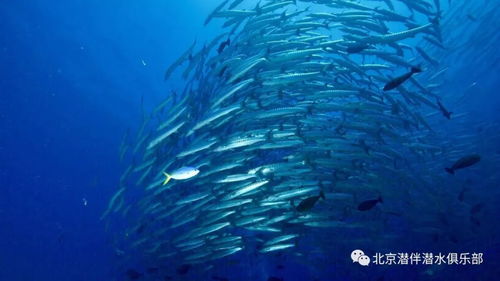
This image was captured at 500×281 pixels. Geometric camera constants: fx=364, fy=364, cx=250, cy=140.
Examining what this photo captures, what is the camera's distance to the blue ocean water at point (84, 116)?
47.9 feet

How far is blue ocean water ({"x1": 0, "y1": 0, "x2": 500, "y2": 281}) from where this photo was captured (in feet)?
47.9

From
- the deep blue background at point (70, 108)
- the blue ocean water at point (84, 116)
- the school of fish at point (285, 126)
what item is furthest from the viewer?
the deep blue background at point (70, 108)

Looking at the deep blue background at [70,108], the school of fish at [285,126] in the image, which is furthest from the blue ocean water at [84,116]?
the school of fish at [285,126]

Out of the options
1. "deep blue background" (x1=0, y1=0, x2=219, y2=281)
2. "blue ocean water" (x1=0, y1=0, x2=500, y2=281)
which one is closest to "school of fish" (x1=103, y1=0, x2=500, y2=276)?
"blue ocean water" (x1=0, y1=0, x2=500, y2=281)

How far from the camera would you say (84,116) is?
24453 millimetres

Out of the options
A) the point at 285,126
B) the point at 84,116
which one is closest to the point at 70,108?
the point at 84,116

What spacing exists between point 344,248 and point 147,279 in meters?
6.04

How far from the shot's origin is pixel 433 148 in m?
7.49

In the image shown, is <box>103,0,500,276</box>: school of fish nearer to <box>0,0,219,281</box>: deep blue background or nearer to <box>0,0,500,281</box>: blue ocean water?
<box>0,0,500,281</box>: blue ocean water

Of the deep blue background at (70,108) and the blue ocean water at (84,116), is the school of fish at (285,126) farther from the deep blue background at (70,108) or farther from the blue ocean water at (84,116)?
the deep blue background at (70,108)

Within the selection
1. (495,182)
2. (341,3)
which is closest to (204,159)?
(341,3)

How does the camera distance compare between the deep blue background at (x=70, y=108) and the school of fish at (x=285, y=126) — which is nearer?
the school of fish at (x=285, y=126)

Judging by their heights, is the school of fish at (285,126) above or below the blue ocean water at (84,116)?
below

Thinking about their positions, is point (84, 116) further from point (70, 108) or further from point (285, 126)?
point (285, 126)
